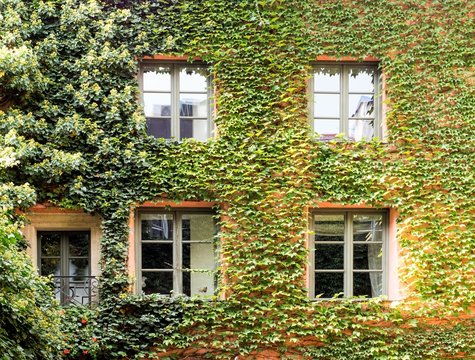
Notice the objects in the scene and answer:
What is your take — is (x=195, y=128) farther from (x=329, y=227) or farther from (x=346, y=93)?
(x=329, y=227)

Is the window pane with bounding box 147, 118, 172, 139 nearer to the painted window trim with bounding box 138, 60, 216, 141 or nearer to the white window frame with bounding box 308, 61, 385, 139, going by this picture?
the painted window trim with bounding box 138, 60, 216, 141

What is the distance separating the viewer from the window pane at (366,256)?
8688 mm

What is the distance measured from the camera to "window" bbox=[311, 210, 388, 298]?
8578 millimetres

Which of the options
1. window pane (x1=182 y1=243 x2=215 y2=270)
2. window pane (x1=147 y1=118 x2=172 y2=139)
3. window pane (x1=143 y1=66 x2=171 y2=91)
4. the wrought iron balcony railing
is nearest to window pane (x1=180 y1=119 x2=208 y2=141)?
window pane (x1=147 y1=118 x2=172 y2=139)

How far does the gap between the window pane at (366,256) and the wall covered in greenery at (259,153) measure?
540 mm

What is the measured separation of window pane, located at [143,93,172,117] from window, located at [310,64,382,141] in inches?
103

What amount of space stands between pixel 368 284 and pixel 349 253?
2.13 ft

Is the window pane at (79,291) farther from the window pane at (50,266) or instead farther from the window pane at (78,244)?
the window pane at (78,244)

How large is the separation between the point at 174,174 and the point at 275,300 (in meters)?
2.68

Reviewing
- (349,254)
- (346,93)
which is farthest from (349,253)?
(346,93)

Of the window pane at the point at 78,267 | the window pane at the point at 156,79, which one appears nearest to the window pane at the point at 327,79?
the window pane at the point at 156,79

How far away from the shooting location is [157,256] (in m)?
8.58

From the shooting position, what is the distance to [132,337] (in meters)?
7.90

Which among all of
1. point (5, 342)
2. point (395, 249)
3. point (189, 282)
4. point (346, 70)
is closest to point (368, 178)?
point (395, 249)
